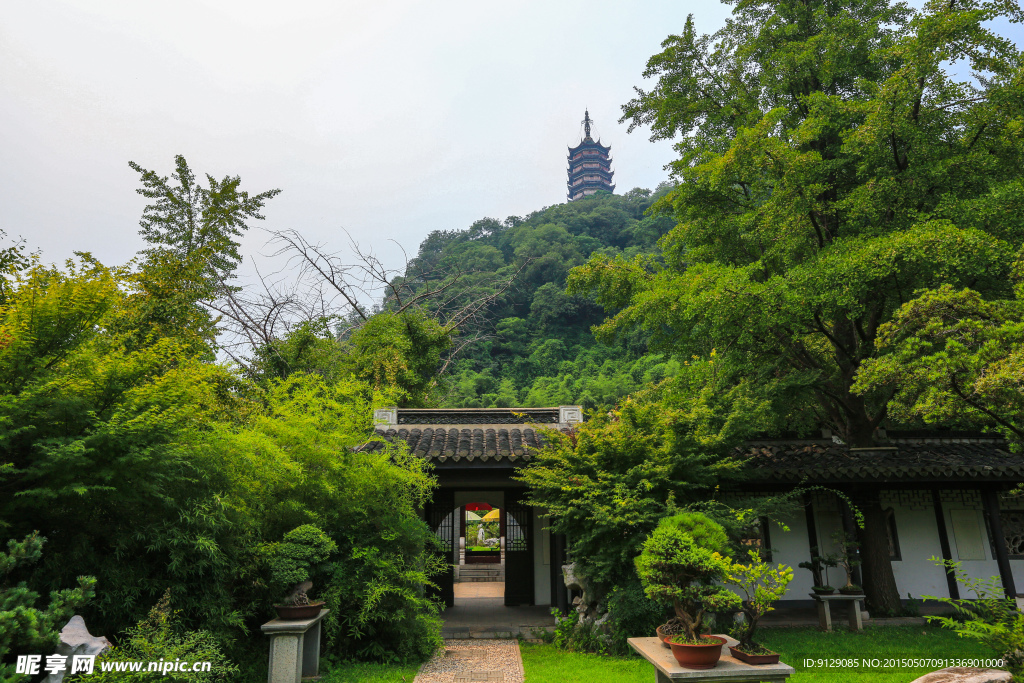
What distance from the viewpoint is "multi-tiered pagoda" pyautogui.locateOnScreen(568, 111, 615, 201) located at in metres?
76.9

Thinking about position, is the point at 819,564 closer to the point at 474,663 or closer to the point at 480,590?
the point at 474,663

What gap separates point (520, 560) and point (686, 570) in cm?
639

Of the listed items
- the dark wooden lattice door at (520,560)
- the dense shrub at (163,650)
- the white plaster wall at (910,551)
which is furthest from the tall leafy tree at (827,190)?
the dense shrub at (163,650)

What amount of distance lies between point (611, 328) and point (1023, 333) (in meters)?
5.99

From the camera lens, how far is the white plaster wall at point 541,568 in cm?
1014

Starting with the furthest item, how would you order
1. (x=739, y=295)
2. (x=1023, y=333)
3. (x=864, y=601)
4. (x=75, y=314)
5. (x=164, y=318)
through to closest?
(x=164, y=318), (x=864, y=601), (x=739, y=295), (x=1023, y=333), (x=75, y=314)

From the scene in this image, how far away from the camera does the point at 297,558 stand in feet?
18.7

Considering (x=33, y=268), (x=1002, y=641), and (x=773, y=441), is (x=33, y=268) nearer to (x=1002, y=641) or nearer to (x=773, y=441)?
(x=1002, y=641)

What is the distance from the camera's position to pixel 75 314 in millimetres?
4508

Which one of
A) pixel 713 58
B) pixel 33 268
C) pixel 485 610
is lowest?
pixel 485 610

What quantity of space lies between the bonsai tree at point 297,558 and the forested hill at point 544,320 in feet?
55.8

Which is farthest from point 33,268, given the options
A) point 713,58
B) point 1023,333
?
point 713,58

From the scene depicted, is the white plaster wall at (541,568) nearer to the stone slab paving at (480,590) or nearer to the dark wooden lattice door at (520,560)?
the dark wooden lattice door at (520,560)

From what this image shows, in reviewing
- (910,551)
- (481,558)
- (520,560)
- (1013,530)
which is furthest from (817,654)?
(481,558)
